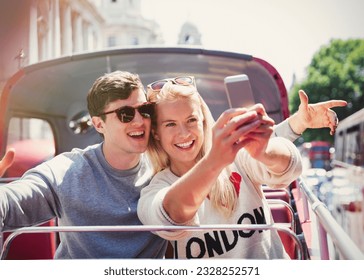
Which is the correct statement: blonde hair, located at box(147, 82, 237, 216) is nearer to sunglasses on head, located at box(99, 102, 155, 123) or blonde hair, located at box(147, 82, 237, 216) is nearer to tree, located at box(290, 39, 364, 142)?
sunglasses on head, located at box(99, 102, 155, 123)

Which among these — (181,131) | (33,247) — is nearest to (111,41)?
(181,131)

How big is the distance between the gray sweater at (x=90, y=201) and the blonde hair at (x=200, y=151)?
0.09 m

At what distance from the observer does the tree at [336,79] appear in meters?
1.98

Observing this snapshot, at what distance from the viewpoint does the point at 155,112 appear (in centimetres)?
165

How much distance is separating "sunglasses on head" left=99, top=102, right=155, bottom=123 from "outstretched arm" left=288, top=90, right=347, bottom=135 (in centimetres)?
51

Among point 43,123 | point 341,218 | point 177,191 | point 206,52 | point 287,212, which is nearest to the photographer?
point 177,191

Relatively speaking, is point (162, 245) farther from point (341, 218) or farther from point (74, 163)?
point (341, 218)

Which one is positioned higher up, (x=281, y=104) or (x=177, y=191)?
(x=281, y=104)

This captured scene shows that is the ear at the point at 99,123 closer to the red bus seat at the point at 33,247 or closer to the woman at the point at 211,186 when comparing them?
the woman at the point at 211,186

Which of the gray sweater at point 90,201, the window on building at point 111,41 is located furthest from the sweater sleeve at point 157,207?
the window on building at point 111,41

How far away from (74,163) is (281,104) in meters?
0.94

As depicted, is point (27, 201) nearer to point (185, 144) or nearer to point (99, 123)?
point (99, 123)

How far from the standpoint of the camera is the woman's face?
5.20ft

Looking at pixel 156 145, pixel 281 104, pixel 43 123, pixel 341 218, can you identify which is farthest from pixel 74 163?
pixel 341 218
